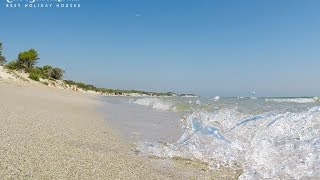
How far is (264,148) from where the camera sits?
221 inches

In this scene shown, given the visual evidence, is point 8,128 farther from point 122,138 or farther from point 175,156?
point 175,156

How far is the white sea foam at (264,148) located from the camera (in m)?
4.68

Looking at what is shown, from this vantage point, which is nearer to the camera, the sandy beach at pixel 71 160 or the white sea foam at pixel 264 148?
the sandy beach at pixel 71 160

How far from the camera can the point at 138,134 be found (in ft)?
28.0

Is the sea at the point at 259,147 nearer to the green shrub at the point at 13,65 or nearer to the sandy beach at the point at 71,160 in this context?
the sandy beach at the point at 71,160

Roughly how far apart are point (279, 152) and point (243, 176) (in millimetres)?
1063

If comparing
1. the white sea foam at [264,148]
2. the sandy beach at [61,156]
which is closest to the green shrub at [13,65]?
the sandy beach at [61,156]

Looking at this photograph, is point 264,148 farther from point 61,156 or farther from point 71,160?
point 61,156

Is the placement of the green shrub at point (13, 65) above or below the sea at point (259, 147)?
above

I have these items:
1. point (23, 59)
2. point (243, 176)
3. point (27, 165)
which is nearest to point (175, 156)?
point (243, 176)

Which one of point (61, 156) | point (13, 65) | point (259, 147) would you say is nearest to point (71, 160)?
point (61, 156)

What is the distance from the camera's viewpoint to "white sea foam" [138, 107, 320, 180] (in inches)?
184

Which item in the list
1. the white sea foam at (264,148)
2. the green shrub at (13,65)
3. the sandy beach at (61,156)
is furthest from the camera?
the green shrub at (13,65)

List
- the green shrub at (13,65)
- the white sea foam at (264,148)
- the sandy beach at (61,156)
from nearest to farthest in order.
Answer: the sandy beach at (61,156) → the white sea foam at (264,148) → the green shrub at (13,65)
